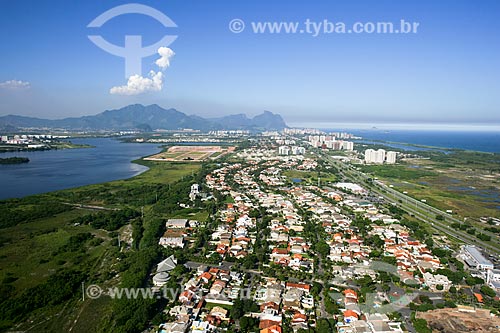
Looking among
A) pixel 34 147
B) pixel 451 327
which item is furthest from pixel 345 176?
pixel 34 147

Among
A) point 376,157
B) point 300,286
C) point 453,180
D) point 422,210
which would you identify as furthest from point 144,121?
point 300,286

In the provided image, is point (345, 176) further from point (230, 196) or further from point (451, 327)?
point (451, 327)

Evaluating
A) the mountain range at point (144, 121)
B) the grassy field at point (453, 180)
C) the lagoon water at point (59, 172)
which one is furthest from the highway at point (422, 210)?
the mountain range at point (144, 121)

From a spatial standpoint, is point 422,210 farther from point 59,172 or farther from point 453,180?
point 59,172

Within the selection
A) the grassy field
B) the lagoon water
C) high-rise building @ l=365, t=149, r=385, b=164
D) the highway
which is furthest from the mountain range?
A: the highway

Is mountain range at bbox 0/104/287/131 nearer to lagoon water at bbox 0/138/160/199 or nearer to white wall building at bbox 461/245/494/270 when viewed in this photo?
lagoon water at bbox 0/138/160/199

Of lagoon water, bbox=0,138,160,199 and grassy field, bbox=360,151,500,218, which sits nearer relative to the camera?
grassy field, bbox=360,151,500,218

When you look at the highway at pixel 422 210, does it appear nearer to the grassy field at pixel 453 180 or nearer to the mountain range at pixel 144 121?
the grassy field at pixel 453 180
